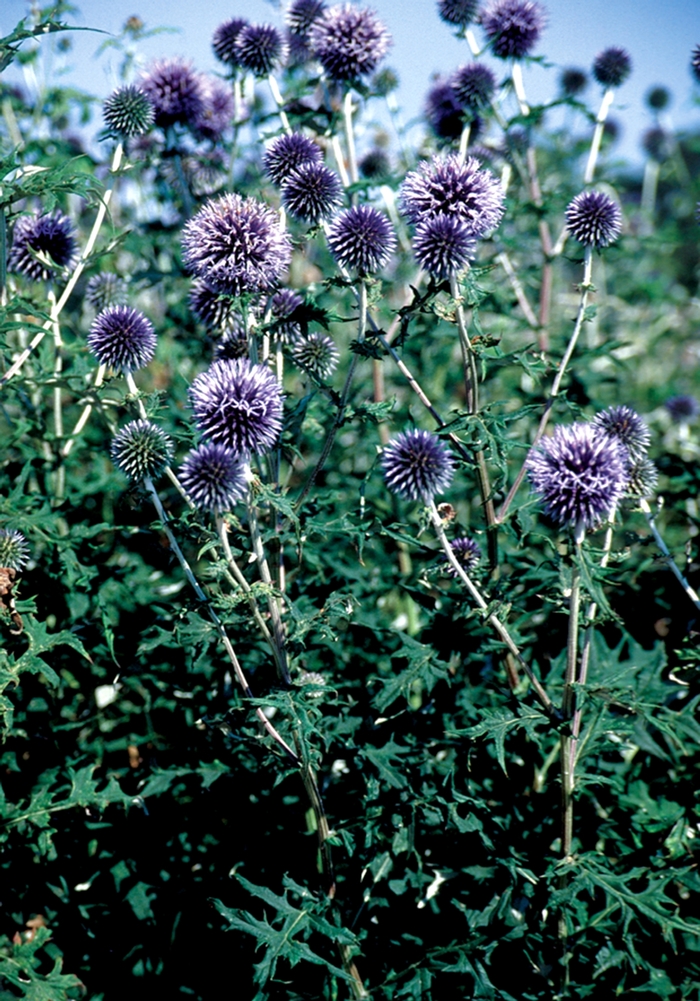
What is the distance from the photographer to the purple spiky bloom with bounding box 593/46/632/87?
13.6 ft

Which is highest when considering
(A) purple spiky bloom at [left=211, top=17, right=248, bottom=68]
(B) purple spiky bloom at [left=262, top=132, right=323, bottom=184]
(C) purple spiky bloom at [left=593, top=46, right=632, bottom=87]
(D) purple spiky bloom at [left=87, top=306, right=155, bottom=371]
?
(C) purple spiky bloom at [left=593, top=46, right=632, bottom=87]

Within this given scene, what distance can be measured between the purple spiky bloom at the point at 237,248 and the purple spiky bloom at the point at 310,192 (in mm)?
273

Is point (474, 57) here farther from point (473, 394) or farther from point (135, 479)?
point (135, 479)

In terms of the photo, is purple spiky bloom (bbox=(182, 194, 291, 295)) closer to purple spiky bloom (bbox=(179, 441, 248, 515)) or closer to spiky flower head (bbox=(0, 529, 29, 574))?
purple spiky bloom (bbox=(179, 441, 248, 515))

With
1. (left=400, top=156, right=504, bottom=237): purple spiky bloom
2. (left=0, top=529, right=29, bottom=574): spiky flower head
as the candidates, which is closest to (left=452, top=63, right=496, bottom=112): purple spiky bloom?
(left=400, top=156, right=504, bottom=237): purple spiky bloom

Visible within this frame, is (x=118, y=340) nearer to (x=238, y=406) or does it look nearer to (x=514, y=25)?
(x=238, y=406)

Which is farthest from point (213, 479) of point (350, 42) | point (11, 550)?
point (350, 42)

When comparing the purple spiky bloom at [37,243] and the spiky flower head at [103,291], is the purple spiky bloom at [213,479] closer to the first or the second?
the purple spiky bloom at [37,243]

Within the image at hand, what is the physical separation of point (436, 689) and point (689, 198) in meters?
3.97

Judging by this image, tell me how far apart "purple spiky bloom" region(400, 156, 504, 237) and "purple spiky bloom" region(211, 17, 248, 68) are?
5.70 ft

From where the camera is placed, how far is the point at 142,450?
7.50ft

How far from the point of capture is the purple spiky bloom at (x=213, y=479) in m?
2.07

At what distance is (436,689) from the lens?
2.87 m

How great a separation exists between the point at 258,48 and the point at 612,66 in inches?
78.3
